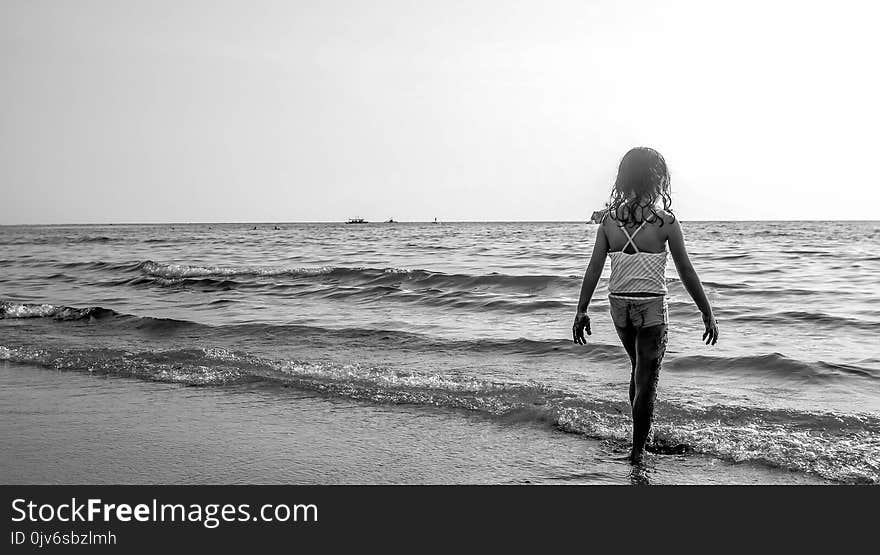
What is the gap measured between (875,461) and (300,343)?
7382 mm

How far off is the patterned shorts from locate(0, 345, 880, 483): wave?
1208mm

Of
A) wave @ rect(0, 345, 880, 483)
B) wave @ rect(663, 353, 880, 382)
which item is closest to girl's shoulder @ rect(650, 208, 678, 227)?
wave @ rect(0, 345, 880, 483)

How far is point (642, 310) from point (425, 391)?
2986mm

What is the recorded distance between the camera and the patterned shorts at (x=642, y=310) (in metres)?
4.79

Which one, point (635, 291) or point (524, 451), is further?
point (524, 451)

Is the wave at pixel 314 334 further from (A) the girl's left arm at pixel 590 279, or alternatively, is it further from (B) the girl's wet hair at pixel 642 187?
(B) the girl's wet hair at pixel 642 187

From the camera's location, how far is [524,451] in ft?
17.6

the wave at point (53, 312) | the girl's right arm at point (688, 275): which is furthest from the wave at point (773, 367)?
the wave at point (53, 312)

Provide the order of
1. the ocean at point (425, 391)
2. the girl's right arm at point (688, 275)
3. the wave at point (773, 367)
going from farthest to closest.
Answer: the wave at point (773, 367) → the ocean at point (425, 391) → the girl's right arm at point (688, 275)

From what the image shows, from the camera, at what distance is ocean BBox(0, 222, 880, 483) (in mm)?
4988

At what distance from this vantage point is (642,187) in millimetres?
4719

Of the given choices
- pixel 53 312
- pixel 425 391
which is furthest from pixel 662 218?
pixel 53 312
